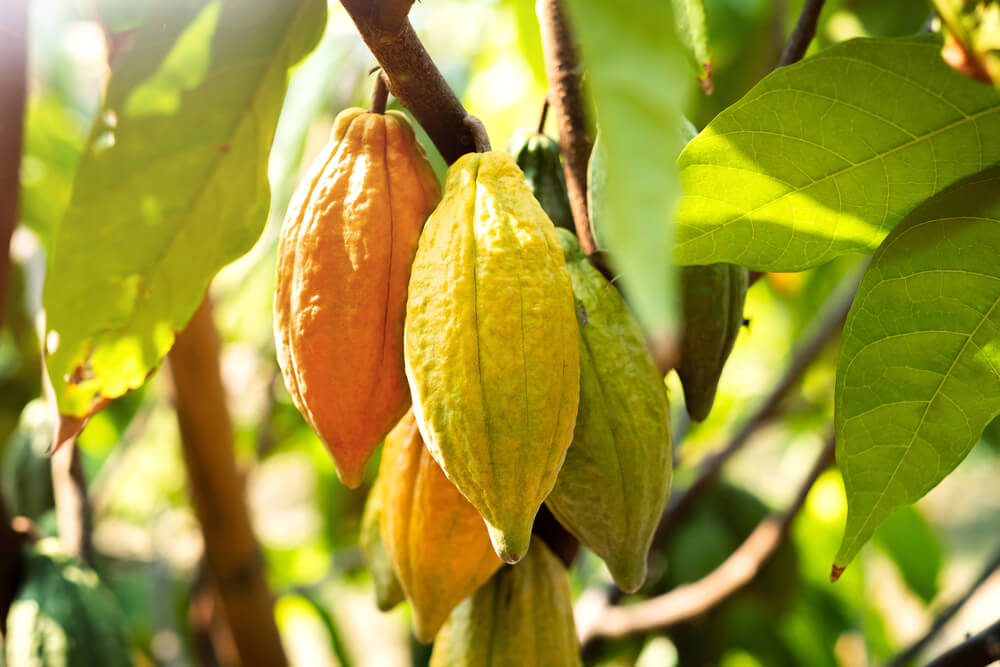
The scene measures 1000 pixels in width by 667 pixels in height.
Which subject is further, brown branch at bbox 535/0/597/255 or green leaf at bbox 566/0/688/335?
brown branch at bbox 535/0/597/255

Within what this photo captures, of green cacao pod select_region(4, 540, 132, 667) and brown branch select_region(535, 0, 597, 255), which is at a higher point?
brown branch select_region(535, 0, 597, 255)

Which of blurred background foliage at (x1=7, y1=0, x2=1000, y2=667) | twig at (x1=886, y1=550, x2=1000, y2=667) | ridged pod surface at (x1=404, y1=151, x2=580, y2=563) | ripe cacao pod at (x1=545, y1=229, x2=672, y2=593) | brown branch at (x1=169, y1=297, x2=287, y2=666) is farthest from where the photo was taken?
blurred background foliage at (x1=7, y1=0, x2=1000, y2=667)

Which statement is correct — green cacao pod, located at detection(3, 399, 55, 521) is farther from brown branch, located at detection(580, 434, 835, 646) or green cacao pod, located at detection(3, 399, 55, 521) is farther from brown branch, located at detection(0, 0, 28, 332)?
brown branch, located at detection(580, 434, 835, 646)

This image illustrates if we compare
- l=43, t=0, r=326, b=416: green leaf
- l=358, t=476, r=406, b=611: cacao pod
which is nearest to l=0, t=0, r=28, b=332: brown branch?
l=43, t=0, r=326, b=416: green leaf

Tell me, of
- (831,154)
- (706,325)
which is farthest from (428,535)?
(831,154)

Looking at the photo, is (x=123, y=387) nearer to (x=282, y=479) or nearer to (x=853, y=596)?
(x=853, y=596)

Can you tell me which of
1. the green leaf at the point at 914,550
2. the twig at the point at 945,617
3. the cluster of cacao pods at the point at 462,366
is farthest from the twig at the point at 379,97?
the green leaf at the point at 914,550

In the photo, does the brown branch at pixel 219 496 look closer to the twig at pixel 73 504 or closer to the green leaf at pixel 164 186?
the twig at pixel 73 504
